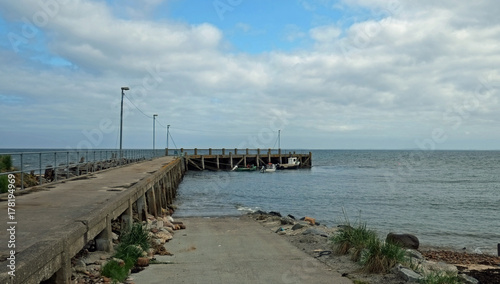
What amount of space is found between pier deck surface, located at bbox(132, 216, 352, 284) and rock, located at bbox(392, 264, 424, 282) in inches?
35.7

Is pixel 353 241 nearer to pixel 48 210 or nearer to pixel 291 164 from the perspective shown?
pixel 48 210

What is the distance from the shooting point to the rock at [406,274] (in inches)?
285

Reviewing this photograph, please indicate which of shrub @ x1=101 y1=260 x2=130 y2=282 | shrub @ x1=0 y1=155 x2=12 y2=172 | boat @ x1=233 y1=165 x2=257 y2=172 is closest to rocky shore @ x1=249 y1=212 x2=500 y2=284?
shrub @ x1=101 y1=260 x2=130 y2=282

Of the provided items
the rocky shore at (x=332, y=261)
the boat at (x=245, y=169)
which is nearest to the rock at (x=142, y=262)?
the rocky shore at (x=332, y=261)

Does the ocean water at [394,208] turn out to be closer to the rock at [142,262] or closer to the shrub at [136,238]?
the shrub at [136,238]

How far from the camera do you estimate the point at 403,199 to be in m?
30.5

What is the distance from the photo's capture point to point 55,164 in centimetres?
1553

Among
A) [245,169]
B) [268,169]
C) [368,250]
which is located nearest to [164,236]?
[368,250]

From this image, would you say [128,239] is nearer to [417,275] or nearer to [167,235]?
[167,235]

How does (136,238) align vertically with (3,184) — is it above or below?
below

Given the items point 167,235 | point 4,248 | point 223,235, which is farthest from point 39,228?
point 223,235

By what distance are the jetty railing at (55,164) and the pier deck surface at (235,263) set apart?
4.82 metres

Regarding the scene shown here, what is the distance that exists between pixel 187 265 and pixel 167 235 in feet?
13.7

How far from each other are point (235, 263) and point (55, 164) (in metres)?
9.27
